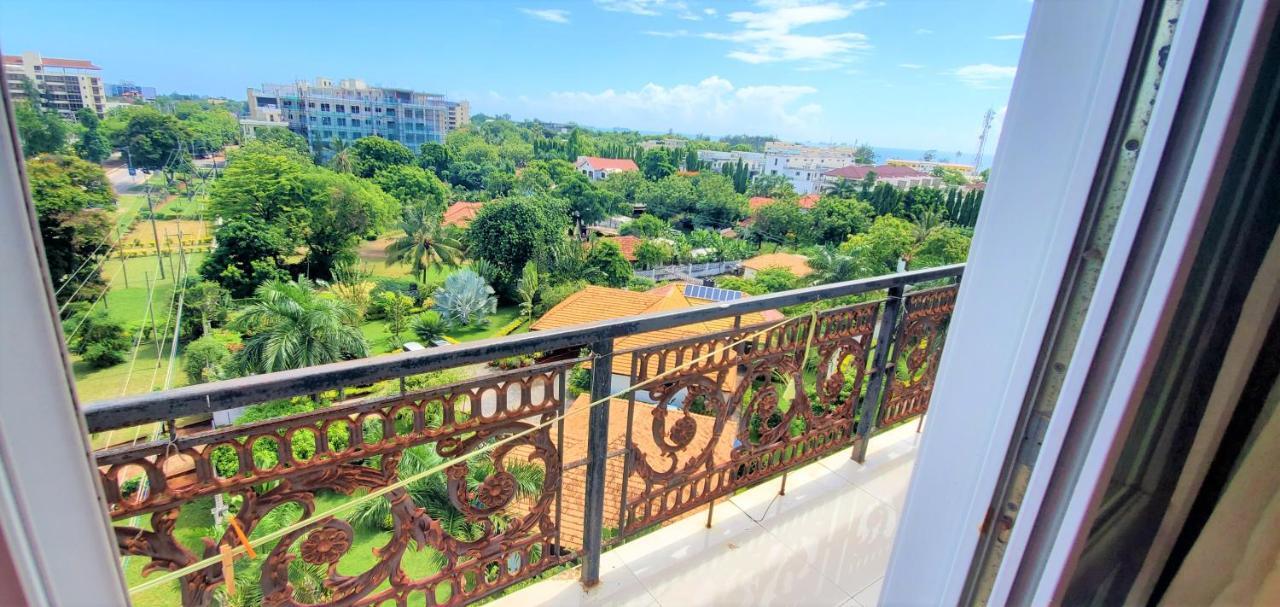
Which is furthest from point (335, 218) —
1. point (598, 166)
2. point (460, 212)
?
point (598, 166)

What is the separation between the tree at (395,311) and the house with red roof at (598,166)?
2320cm

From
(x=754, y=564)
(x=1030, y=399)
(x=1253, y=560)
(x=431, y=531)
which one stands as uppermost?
(x=1030, y=399)

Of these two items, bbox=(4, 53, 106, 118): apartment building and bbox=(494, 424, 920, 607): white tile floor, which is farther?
bbox=(494, 424, 920, 607): white tile floor

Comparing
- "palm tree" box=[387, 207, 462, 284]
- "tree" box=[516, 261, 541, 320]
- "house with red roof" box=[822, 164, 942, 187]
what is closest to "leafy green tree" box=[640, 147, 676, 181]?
"house with red roof" box=[822, 164, 942, 187]

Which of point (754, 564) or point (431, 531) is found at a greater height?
point (431, 531)

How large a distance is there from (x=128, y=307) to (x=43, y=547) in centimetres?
1885

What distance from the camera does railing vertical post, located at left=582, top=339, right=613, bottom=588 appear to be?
1137 millimetres

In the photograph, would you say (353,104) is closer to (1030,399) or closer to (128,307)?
(128,307)

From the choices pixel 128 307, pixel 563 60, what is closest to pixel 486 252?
pixel 128 307

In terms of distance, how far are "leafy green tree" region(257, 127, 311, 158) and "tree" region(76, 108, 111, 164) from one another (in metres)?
23.9

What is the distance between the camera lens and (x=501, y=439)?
112 cm

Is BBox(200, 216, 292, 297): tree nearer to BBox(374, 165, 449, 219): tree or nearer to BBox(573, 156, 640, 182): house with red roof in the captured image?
BBox(374, 165, 449, 219): tree

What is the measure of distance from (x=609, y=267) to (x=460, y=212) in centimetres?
1070

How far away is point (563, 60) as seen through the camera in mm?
47656
